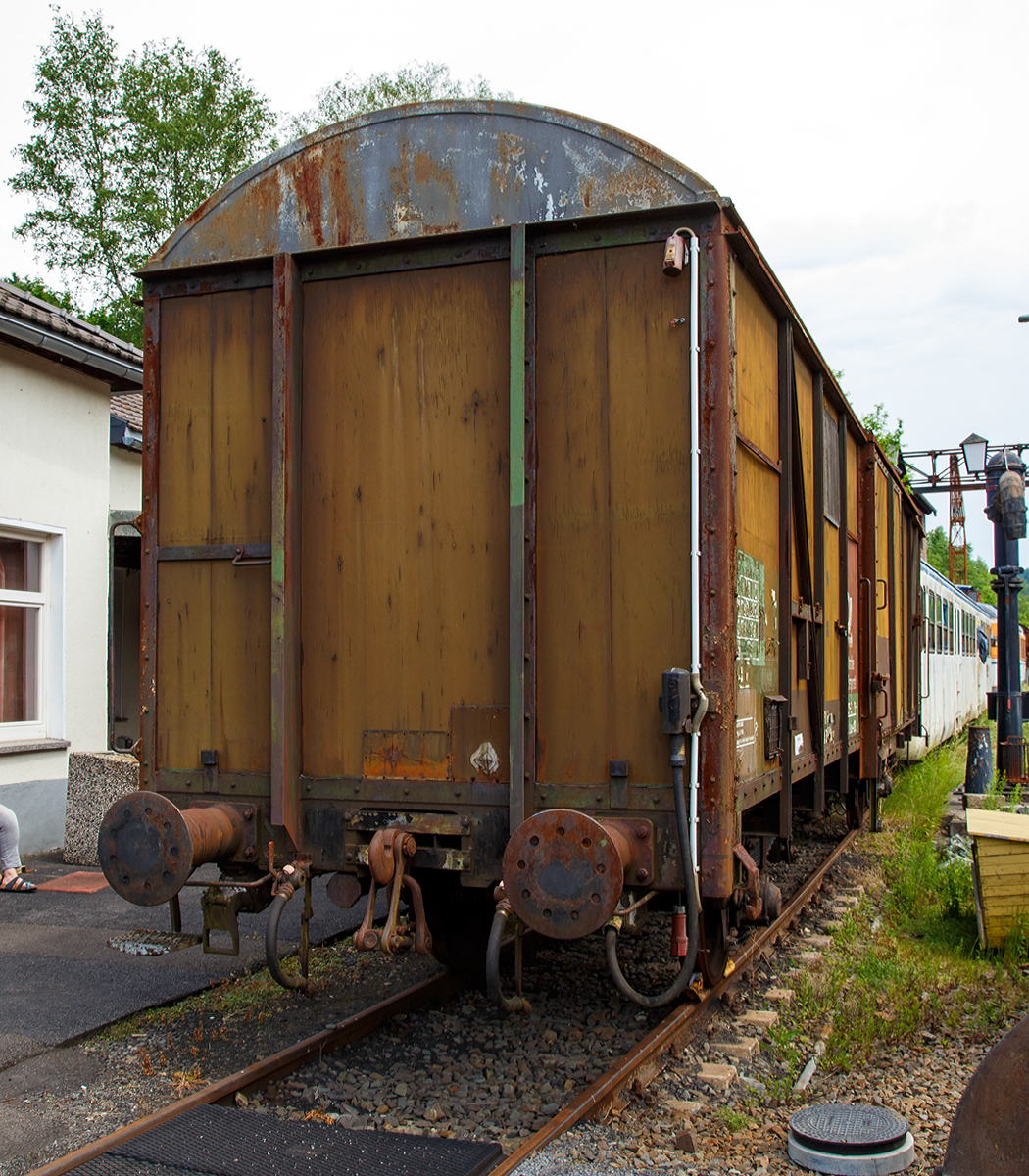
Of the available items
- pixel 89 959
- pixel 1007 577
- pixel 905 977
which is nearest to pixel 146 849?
pixel 89 959

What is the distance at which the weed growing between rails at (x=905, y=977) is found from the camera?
466 cm

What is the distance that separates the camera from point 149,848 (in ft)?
13.9

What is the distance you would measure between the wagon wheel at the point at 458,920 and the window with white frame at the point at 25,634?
5.73m

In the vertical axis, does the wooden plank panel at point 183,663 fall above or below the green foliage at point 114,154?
below

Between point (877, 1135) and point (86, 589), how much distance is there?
28.2 feet

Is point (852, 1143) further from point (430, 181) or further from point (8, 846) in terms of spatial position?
point (8, 846)

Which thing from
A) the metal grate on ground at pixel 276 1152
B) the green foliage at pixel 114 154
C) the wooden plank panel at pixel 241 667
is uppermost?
the green foliage at pixel 114 154

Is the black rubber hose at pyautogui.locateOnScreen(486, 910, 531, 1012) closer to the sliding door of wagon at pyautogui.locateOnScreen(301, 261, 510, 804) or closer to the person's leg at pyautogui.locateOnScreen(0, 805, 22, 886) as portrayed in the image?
the sliding door of wagon at pyautogui.locateOnScreen(301, 261, 510, 804)

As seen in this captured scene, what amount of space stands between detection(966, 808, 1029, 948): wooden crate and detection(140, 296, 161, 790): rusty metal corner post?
4583 mm

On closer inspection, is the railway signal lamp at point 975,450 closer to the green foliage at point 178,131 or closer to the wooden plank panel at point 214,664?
the wooden plank panel at point 214,664

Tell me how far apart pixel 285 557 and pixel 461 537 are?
2.50 ft

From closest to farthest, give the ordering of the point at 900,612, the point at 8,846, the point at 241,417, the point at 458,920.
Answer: the point at 241,417 < the point at 458,920 < the point at 8,846 < the point at 900,612

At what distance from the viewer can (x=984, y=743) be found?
11.6 meters

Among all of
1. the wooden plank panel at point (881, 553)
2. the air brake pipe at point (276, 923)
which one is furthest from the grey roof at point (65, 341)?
the wooden plank panel at point (881, 553)
